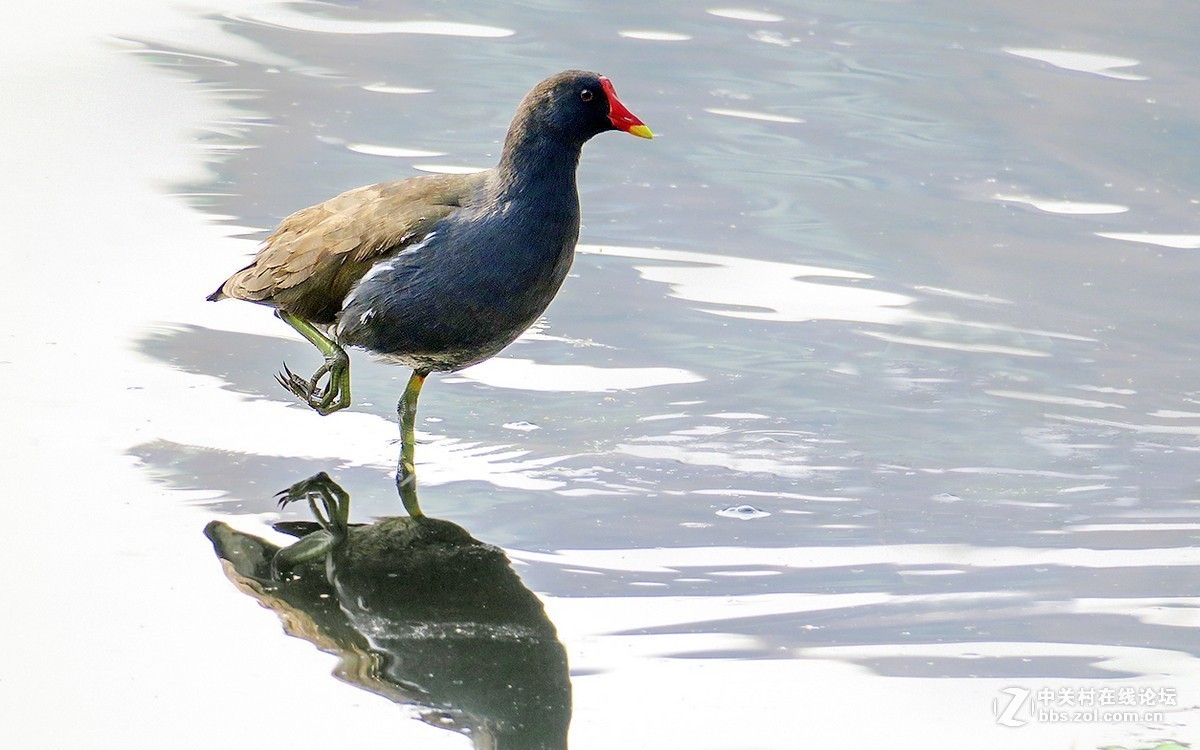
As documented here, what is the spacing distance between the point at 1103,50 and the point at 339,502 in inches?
265

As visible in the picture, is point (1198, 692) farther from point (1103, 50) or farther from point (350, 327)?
point (1103, 50)

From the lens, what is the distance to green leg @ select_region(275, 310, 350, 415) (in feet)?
18.3

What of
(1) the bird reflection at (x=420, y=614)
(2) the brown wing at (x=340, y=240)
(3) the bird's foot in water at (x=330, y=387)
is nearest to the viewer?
(1) the bird reflection at (x=420, y=614)

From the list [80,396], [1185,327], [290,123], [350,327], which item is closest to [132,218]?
[290,123]

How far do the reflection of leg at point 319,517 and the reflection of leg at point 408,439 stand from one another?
0.21 metres

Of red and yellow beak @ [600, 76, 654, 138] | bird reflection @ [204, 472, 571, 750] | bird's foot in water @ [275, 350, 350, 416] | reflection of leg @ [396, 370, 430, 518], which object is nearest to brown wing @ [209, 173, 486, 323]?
bird's foot in water @ [275, 350, 350, 416]

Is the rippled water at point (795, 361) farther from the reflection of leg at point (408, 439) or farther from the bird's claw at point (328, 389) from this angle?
the bird's claw at point (328, 389)

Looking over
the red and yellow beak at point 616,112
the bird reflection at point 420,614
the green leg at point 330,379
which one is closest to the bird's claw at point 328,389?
the green leg at point 330,379

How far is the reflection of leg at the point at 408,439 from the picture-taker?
5441mm

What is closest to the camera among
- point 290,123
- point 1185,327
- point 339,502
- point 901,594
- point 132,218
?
point 901,594

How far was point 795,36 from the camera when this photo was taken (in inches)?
409

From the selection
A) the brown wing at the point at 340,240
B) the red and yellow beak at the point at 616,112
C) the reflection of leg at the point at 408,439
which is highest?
the red and yellow beak at the point at 616,112

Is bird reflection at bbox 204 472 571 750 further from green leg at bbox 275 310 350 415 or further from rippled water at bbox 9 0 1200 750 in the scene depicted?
green leg at bbox 275 310 350 415

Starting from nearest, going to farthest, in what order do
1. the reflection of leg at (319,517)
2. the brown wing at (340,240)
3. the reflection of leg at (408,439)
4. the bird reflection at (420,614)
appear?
the bird reflection at (420,614) < the reflection of leg at (319,517) < the brown wing at (340,240) < the reflection of leg at (408,439)
